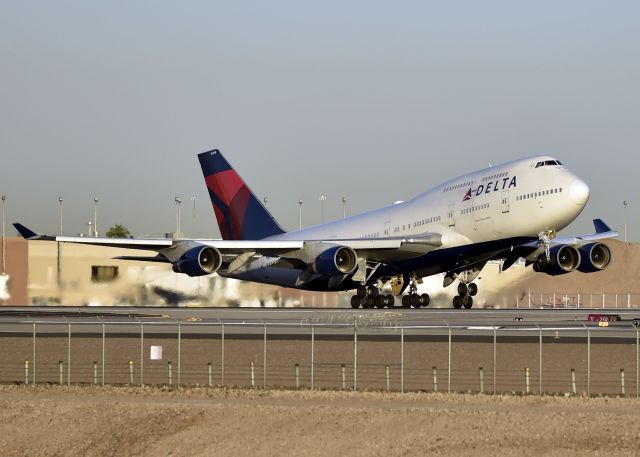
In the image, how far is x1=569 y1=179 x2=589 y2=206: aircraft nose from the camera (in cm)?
6862

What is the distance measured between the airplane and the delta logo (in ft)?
0.18

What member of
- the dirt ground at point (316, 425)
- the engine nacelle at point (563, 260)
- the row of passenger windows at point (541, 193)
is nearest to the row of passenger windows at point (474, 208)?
the row of passenger windows at point (541, 193)

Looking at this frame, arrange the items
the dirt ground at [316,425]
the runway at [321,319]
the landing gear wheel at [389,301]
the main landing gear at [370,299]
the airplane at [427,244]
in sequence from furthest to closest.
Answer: the landing gear wheel at [389,301] < the main landing gear at [370,299] < the airplane at [427,244] < the runway at [321,319] < the dirt ground at [316,425]

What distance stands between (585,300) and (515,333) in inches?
2378

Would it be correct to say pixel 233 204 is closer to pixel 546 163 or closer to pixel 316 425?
pixel 546 163

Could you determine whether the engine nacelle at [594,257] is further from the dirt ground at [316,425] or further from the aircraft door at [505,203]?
the dirt ground at [316,425]

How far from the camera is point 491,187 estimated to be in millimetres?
71625

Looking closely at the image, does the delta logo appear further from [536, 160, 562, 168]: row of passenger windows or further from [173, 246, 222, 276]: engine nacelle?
[173, 246, 222, 276]: engine nacelle

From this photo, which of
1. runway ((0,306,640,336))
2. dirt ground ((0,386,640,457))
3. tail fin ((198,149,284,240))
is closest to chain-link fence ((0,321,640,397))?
runway ((0,306,640,336))

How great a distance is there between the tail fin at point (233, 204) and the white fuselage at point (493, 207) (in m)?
9.19

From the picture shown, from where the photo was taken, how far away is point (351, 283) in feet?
260

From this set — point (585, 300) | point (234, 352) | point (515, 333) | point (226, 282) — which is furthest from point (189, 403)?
point (585, 300)

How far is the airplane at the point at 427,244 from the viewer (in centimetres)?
6962

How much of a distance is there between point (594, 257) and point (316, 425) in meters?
50.0
